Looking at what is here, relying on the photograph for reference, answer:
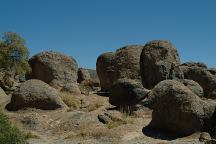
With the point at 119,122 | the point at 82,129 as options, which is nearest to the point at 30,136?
the point at 82,129

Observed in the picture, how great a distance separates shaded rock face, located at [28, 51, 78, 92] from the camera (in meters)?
44.8

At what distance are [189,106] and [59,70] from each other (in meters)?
21.1

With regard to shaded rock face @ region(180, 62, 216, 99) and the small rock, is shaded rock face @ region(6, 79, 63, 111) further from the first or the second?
shaded rock face @ region(180, 62, 216, 99)

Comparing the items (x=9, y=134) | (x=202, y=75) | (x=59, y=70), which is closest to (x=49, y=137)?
(x=9, y=134)

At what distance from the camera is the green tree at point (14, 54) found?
44.2 meters

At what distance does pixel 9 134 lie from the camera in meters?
17.9

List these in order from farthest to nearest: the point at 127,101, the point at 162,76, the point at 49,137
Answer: the point at 162,76
the point at 127,101
the point at 49,137

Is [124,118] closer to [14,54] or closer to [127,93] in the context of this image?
[127,93]

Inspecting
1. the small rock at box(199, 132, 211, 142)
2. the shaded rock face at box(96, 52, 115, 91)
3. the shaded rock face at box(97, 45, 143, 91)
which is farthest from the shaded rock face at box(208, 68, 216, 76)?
the small rock at box(199, 132, 211, 142)

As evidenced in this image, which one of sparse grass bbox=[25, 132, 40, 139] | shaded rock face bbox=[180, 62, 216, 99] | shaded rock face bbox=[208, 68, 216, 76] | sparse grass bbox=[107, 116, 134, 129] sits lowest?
sparse grass bbox=[25, 132, 40, 139]

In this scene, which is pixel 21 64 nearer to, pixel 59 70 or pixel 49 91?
pixel 59 70

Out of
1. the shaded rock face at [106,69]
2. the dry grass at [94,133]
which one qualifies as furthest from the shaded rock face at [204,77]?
the dry grass at [94,133]

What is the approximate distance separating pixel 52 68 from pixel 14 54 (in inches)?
146

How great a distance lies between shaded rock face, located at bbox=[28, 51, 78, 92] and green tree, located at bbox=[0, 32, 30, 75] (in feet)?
4.07
